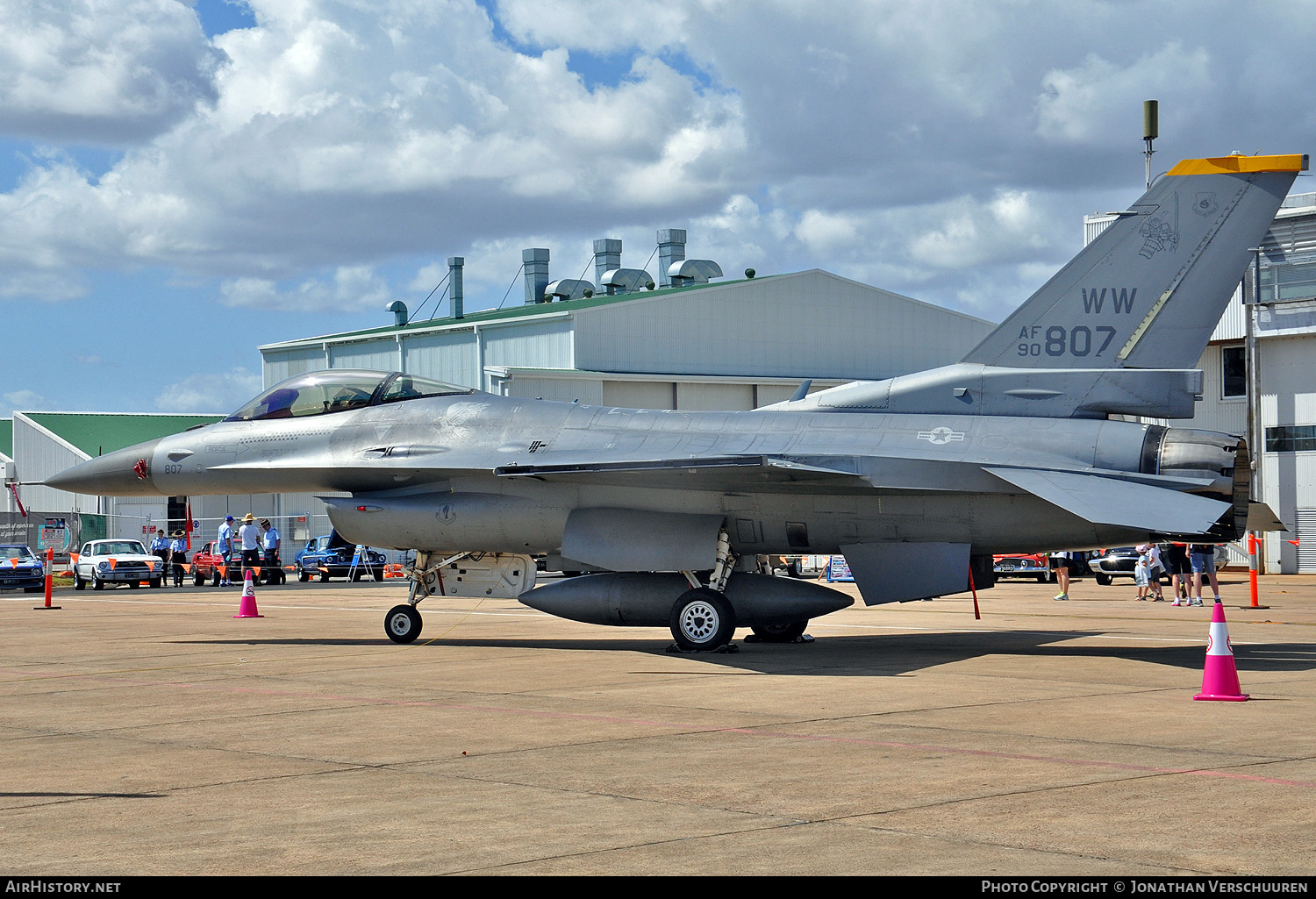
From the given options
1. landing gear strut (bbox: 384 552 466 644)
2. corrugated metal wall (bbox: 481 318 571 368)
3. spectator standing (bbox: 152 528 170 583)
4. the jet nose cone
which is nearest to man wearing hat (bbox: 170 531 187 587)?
spectator standing (bbox: 152 528 170 583)

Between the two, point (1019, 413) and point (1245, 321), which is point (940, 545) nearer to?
point (1019, 413)

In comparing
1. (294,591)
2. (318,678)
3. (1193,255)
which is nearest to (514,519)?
(318,678)

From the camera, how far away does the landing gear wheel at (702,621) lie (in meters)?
14.6

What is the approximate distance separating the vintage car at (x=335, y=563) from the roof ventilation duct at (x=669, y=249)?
21.5 m

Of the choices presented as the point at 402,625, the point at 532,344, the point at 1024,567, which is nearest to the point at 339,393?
the point at 402,625

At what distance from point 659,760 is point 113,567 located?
109ft

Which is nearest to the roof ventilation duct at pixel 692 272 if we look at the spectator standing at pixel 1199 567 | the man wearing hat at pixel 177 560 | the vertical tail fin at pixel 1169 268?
the man wearing hat at pixel 177 560

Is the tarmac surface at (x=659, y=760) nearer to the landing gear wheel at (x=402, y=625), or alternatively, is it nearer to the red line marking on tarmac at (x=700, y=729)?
the red line marking on tarmac at (x=700, y=729)

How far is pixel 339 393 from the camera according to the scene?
16875 mm

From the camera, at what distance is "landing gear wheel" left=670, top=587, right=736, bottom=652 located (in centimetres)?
1458

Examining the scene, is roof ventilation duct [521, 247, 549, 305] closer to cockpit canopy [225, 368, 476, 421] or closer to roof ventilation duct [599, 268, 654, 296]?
roof ventilation duct [599, 268, 654, 296]

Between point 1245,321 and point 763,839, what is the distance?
126 feet

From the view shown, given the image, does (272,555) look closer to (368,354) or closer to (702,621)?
(368,354)

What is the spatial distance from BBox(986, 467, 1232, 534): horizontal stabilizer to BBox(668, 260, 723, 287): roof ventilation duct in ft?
141
